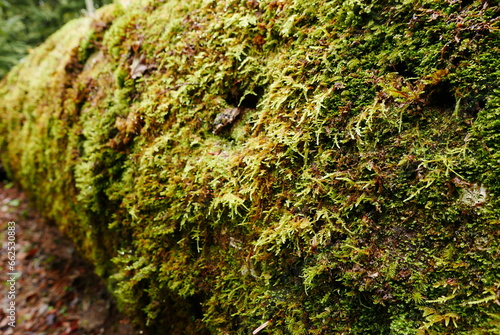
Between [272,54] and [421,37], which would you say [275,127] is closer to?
[272,54]

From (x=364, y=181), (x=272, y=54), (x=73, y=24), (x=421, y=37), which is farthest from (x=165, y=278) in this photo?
(x=73, y=24)

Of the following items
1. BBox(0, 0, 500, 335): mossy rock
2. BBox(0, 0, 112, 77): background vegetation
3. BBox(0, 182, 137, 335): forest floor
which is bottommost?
BBox(0, 182, 137, 335): forest floor

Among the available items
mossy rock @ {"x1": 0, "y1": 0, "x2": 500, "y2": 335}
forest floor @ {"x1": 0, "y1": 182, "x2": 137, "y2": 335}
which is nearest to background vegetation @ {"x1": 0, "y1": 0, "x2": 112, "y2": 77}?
forest floor @ {"x1": 0, "y1": 182, "x2": 137, "y2": 335}

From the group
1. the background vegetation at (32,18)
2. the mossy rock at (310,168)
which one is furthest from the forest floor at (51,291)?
the background vegetation at (32,18)

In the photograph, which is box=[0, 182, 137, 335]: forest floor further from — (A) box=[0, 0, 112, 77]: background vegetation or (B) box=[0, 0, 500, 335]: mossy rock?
(A) box=[0, 0, 112, 77]: background vegetation

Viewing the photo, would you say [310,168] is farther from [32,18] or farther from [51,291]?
[32,18]
